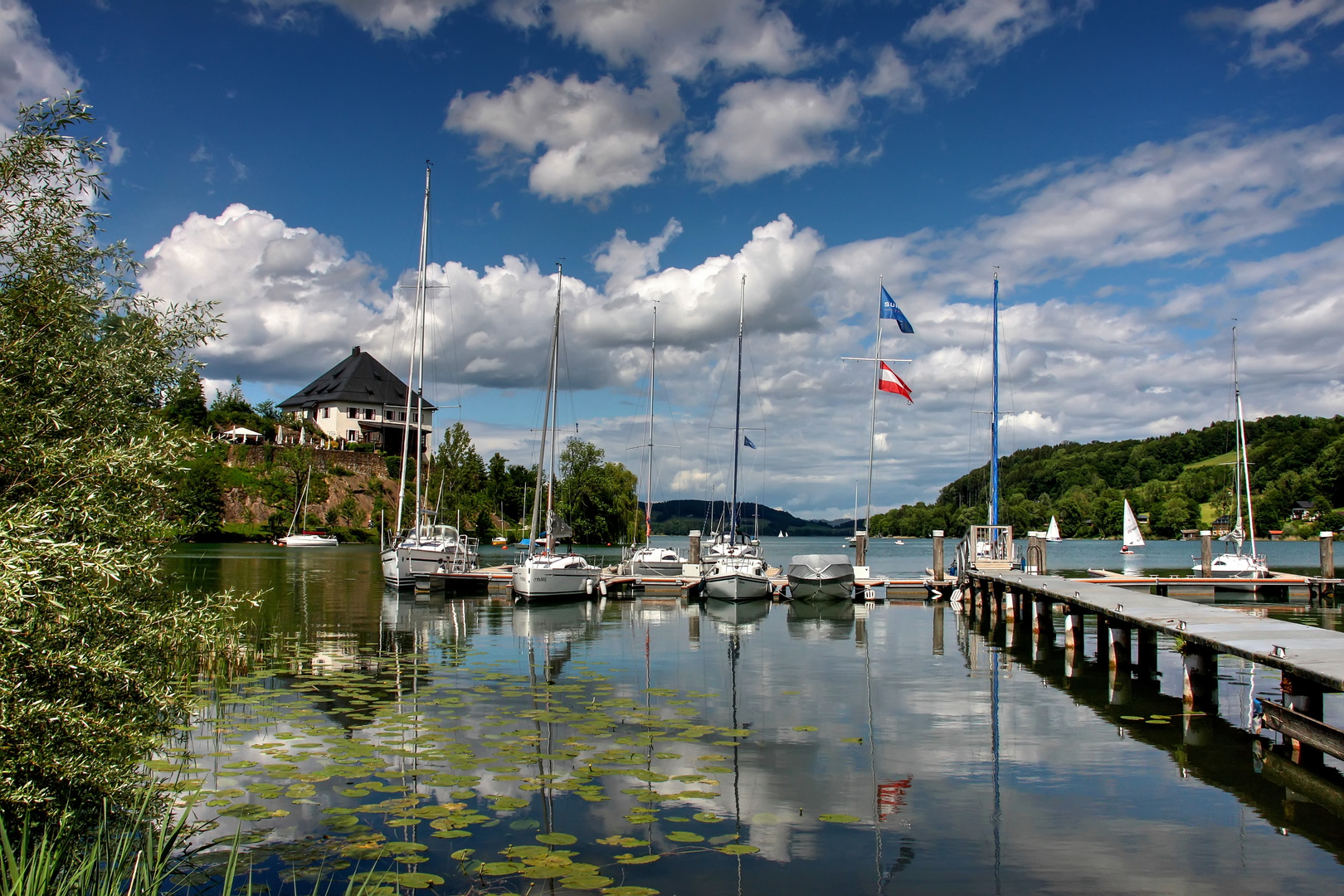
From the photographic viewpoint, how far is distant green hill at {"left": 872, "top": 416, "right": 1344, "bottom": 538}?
11950cm

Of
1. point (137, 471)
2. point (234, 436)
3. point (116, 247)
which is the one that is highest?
point (234, 436)

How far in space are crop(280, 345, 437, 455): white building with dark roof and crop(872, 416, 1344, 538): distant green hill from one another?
70070mm

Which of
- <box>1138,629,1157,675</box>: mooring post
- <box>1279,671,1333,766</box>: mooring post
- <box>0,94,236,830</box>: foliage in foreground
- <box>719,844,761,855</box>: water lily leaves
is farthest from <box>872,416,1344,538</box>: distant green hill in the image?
<box>0,94,236,830</box>: foliage in foreground

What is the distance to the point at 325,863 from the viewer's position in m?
8.03

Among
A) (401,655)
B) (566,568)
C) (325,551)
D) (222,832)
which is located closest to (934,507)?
(325,551)

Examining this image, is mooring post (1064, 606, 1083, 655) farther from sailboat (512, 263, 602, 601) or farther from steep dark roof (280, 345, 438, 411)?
steep dark roof (280, 345, 438, 411)

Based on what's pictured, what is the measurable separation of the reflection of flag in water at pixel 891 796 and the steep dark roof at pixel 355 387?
111 meters

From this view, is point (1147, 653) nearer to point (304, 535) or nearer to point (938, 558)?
point (938, 558)

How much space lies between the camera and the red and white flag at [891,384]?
38706mm

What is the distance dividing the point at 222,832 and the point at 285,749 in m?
3.04

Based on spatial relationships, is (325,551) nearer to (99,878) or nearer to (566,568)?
(566,568)

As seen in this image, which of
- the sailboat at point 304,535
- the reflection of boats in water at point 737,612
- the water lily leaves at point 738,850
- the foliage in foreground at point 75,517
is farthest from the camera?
the sailboat at point 304,535

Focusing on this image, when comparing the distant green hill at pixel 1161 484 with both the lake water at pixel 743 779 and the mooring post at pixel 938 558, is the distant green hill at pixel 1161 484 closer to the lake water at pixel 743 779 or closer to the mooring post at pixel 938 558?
the mooring post at pixel 938 558

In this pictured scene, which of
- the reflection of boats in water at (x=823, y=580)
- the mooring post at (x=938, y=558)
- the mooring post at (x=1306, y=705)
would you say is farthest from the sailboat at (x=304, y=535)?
the mooring post at (x=1306, y=705)
